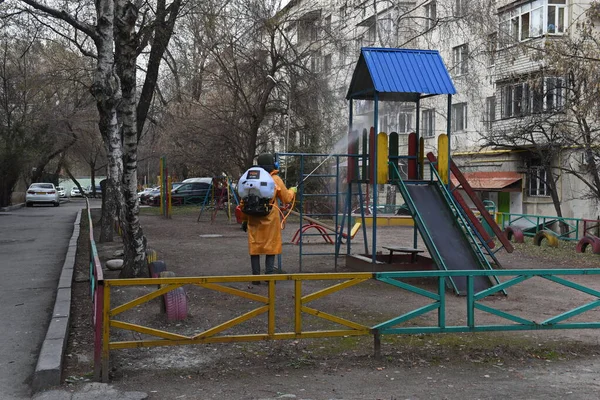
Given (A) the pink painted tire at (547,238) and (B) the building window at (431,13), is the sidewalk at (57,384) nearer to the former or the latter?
(A) the pink painted tire at (547,238)

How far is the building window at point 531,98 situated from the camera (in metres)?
19.1

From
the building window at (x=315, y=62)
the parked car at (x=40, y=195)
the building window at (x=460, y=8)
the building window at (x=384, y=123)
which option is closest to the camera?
the building window at (x=460, y=8)

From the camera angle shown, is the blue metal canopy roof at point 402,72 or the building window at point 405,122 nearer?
the blue metal canopy roof at point 402,72

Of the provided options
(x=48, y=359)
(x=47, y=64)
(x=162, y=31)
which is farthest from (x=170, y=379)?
(x=47, y=64)

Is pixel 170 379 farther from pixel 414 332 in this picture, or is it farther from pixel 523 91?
pixel 523 91

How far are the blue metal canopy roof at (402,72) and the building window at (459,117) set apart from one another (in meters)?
21.3

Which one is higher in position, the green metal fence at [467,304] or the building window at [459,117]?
the building window at [459,117]

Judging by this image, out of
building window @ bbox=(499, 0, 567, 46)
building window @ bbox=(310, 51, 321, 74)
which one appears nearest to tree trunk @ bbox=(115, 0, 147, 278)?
building window @ bbox=(310, 51, 321, 74)

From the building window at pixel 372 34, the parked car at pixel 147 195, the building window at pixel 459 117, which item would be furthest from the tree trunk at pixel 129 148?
the parked car at pixel 147 195

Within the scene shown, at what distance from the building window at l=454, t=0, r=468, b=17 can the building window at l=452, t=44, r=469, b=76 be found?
5.67ft

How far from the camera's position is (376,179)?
10.8m

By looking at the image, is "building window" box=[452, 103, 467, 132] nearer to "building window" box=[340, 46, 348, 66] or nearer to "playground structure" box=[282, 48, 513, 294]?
"building window" box=[340, 46, 348, 66]

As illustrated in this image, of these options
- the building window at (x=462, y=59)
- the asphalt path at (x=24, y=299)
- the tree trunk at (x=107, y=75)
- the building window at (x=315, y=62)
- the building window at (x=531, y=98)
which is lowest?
the asphalt path at (x=24, y=299)

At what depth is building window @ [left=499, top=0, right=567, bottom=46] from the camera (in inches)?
993
